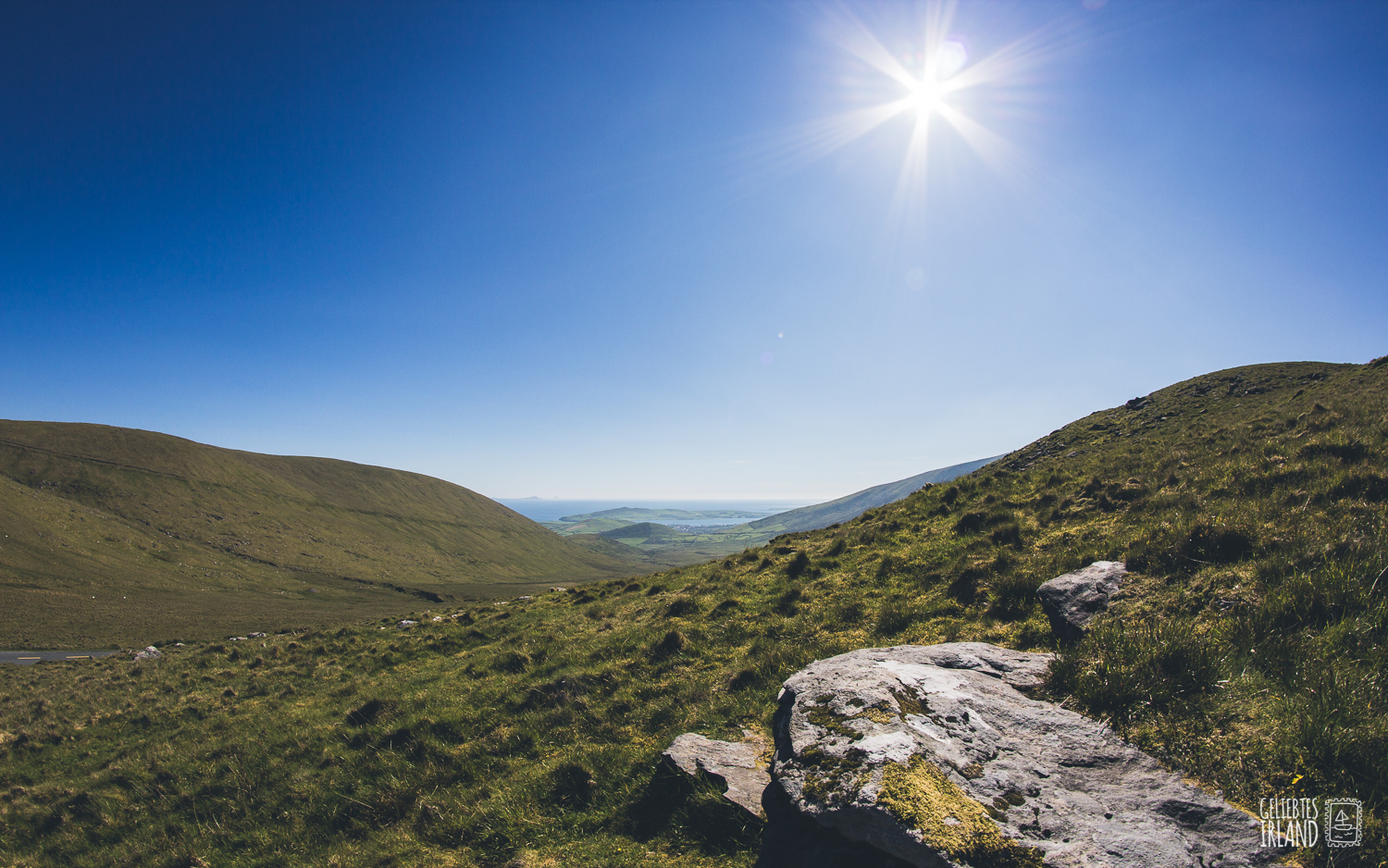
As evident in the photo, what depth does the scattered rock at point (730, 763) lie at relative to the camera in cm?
618

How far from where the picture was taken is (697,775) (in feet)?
21.8

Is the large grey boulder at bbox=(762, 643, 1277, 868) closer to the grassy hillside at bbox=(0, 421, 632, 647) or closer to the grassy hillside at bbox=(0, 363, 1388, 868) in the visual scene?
the grassy hillside at bbox=(0, 363, 1388, 868)

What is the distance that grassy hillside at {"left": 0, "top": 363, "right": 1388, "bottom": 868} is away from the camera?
5.22 metres

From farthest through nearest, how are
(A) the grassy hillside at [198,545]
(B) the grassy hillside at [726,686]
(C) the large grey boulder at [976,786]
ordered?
(A) the grassy hillside at [198,545], (B) the grassy hillside at [726,686], (C) the large grey boulder at [976,786]

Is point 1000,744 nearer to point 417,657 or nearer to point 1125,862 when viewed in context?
point 1125,862

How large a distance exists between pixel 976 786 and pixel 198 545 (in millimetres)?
146959

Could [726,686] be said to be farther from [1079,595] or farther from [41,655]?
[41,655]

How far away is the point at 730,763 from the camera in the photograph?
6.94m

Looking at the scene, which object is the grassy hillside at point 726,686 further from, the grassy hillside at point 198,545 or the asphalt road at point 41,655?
the grassy hillside at point 198,545

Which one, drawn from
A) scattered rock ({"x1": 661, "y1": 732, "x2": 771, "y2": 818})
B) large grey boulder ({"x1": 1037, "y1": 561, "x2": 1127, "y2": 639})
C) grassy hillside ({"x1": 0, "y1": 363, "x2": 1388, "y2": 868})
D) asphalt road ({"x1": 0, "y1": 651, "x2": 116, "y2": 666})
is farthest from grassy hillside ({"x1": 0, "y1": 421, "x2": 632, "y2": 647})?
large grey boulder ({"x1": 1037, "y1": 561, "x2": 1127, "y2": 639})

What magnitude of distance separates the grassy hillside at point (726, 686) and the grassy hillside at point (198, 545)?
50.0 meters

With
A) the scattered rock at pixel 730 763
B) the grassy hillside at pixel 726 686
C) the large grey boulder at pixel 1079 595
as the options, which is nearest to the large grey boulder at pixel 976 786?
the grassy hillside at pixel 726 686

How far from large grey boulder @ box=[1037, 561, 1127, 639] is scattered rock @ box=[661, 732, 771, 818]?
545 centimetres

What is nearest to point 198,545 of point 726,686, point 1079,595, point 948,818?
point 726,686
